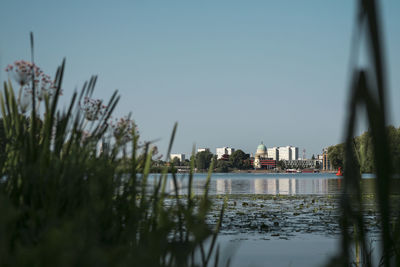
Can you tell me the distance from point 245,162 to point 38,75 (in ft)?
523

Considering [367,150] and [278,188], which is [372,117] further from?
[278,188]

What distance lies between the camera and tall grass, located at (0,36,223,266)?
0.88 metres

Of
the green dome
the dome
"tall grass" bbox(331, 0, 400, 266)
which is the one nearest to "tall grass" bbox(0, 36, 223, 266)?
"tall grass" bbox(331, 0, 400, 266)

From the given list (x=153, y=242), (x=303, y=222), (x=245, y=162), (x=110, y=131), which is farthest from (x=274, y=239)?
(x=245, y=162)

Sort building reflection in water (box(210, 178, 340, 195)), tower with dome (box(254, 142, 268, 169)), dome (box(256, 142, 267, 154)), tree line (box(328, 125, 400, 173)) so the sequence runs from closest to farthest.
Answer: tree line (box(328, 125, 400, 173)) < building reflection in water (box(210, 178, 340, 195)) < tower with dome (box(254, 142, 268, 169)) < dome (box(256, 142, 267, 154))

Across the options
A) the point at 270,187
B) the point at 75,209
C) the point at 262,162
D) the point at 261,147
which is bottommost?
the point at 75,209

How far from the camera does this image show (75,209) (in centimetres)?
170

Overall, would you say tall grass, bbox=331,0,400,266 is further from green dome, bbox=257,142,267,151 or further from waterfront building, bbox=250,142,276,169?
green dome, bbox=257,142,267,151

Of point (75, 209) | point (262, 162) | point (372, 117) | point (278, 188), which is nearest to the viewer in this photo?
point (372, 117)

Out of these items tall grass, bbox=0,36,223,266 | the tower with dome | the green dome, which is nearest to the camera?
tall grass, bbox=0,36,223,266

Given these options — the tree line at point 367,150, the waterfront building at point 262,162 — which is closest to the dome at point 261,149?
the waterfront building at point 262,162

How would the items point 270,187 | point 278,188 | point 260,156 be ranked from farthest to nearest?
1. point 260,156
2. point 270,187
3. point 278,188

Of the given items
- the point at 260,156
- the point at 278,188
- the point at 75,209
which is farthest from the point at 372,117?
the point at 260,156

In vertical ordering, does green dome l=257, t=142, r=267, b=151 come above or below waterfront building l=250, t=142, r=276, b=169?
above
